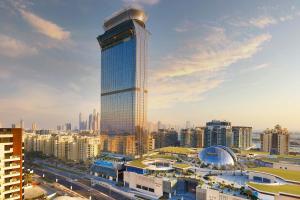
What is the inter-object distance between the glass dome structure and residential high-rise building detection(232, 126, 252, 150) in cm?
6392

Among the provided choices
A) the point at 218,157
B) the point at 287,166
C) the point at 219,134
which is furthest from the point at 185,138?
the point at 287,166

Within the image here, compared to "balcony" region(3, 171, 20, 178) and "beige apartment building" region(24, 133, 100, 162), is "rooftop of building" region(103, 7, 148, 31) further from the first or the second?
"balcony" region(3, 171, 20, 178)

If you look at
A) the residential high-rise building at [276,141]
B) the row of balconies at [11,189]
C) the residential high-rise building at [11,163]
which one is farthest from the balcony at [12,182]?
the residential high-rise building at [276,141]

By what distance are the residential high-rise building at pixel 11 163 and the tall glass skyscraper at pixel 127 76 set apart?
65.9 m

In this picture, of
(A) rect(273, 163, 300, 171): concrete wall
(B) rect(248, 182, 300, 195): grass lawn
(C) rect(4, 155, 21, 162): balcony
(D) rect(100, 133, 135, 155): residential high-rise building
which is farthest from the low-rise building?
(D) rect(100, 133, 135, 155): residential high-rise building

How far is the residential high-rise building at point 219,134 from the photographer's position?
5044 inches

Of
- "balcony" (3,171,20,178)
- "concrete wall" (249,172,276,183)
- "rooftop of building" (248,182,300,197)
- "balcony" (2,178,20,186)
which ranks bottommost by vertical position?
"concrete wall" (249,172,276,183)

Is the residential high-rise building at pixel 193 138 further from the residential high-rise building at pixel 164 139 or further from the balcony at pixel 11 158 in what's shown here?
the balcony at pixel 11 158

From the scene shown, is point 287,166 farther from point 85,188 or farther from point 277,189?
point 85,188

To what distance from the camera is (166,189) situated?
60.4 metres

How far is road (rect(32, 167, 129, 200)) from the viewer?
208 ft

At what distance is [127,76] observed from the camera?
108500 mm

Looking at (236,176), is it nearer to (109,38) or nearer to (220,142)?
(220,142)

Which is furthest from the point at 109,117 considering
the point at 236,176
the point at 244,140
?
the point at 244,140
